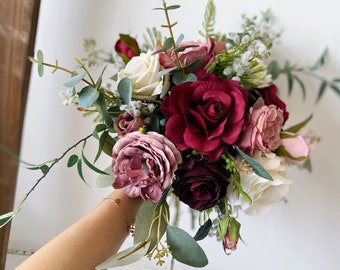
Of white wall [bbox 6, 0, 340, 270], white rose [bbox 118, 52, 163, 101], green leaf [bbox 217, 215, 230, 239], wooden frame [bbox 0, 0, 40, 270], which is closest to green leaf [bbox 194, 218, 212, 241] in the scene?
green leaf [bbox 217, 215, 230, 239]

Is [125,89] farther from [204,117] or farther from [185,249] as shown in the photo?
[185,249]

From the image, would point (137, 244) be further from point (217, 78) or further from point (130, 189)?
point (217, 78)

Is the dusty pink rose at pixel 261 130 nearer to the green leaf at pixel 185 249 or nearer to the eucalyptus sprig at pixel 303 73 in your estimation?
the green leaf at pixel 185 249

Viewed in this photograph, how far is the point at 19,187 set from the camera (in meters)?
1.11

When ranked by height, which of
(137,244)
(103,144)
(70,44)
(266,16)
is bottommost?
(137,244)

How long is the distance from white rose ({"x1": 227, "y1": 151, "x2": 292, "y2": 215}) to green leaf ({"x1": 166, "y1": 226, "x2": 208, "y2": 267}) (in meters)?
0.11

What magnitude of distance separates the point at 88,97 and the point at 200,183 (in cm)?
22

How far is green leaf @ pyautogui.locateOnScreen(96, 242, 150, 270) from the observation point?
1.86ft

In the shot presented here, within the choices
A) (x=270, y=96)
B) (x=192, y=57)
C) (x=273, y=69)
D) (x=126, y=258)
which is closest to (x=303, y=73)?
(x=273, y=69)

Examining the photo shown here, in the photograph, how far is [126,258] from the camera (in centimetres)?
57

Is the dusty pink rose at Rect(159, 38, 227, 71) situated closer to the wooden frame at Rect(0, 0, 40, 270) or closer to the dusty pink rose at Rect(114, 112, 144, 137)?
the dusty pink rose at Rect(114, 112, 144, 137)

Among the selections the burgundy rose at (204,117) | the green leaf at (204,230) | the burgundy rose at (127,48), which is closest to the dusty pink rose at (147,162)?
the burgundy rose at (204,117)

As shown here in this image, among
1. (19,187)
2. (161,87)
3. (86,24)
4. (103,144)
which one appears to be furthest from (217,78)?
(19,187)

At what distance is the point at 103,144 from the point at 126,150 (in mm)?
97
